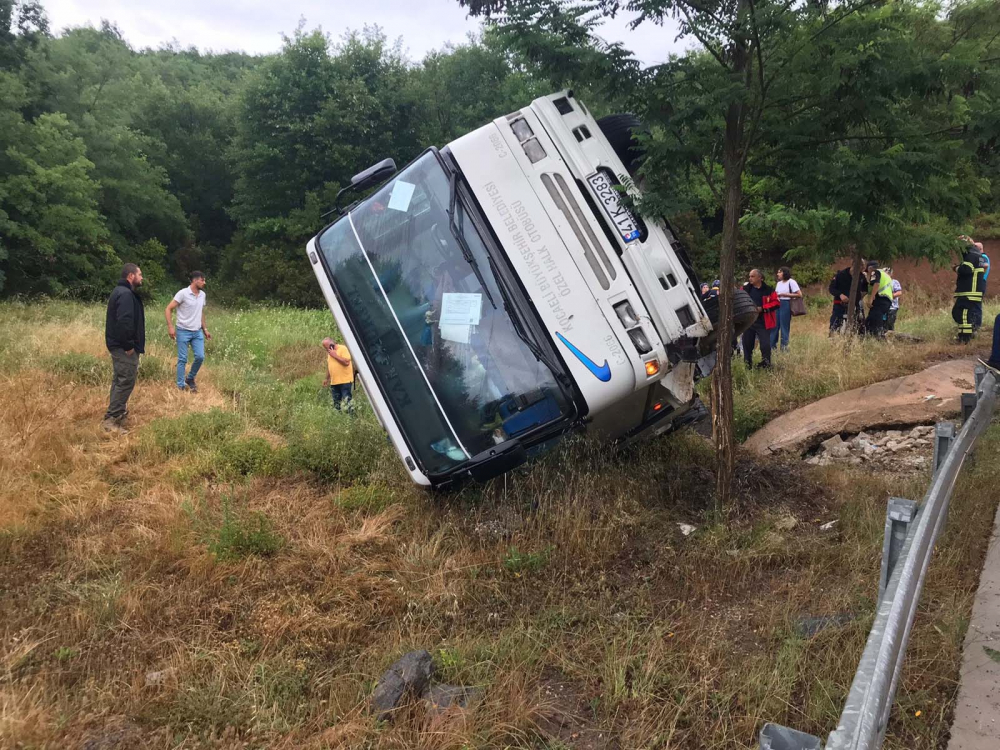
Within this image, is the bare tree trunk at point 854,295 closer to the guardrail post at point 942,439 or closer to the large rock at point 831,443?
the large rock at point 831,443

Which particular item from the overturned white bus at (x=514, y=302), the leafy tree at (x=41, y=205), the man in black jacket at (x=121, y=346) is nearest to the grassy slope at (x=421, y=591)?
the man in black jacket at (x=121, y=346)

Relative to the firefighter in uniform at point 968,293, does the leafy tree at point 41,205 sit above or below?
above

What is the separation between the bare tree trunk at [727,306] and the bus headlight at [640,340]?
836mm

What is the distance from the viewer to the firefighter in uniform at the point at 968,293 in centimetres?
973

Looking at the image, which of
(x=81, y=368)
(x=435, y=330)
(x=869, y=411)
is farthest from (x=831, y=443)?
(x=81, y=368)

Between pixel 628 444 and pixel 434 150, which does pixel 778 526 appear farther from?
pixel 434 150

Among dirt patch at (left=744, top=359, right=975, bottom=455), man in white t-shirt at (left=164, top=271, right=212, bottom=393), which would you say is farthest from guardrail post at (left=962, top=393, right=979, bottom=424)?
man in white t-shirt at (left=164, top=271, right=212, bottom=393)

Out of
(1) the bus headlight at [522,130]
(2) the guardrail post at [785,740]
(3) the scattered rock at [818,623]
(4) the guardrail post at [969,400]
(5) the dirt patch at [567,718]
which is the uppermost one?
(1) the bus headlight at [522,130]

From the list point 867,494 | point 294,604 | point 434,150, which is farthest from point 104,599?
point 867,494

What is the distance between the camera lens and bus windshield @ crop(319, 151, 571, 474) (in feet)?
15.4

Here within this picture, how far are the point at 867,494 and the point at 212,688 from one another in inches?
178

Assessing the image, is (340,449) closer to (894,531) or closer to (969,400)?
(894,531)

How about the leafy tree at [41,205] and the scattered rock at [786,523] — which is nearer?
the scattered rock at [786,523]

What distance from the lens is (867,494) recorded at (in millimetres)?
5227
